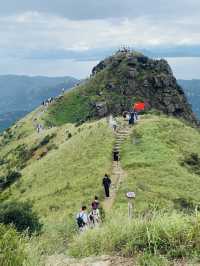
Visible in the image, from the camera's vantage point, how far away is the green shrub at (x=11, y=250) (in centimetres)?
1048

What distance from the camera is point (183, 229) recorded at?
1212cm

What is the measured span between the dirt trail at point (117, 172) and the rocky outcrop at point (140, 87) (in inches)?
1830

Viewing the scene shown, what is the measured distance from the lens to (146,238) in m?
12.4

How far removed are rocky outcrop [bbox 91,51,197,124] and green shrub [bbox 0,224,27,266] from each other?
91.9 m

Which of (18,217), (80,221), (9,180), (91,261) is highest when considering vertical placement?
(91,261)

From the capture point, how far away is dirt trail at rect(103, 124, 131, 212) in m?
36.1

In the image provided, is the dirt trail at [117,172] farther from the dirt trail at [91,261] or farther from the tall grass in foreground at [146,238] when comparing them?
the dirt trail at [91,261]

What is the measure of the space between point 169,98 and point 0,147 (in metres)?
37.5

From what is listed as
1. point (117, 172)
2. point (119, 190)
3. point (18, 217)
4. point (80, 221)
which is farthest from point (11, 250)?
point (117, 172)

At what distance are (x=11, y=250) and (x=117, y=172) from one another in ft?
109

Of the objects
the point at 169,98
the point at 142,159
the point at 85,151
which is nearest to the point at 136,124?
the point at 85,151

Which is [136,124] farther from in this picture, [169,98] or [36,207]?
[169,98]

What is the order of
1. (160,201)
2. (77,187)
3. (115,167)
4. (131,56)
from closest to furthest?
(160,201)
(77,187)
(115,167)
(131,56)

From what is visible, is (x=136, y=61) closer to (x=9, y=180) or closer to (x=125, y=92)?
(x=125, y=92)
